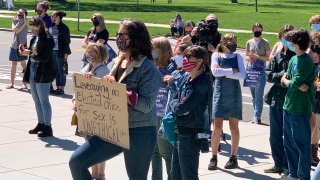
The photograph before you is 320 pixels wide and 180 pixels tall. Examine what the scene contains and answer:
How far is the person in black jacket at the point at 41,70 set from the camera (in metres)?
12.0

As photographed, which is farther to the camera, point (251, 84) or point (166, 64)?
point (251, 84)

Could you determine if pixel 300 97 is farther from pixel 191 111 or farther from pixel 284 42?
pixel 191 111

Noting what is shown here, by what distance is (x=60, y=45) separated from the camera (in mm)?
16781

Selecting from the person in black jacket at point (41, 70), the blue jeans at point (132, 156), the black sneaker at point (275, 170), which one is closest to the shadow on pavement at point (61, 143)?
the person in black jacket at point (41, 70)

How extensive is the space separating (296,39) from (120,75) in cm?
268

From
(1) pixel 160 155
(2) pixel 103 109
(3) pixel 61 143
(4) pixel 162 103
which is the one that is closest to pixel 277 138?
(4) pixel 162 103

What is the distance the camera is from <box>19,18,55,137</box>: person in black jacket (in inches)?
473

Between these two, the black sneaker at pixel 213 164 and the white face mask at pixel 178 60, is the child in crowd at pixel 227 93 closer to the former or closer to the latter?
the black sneaker at pixel 213 164

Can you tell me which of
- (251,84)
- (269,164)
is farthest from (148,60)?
(251,84)

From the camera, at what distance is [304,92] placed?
348 inches

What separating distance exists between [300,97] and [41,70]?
15.0ft

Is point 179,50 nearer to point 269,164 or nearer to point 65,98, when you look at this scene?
point 269,164

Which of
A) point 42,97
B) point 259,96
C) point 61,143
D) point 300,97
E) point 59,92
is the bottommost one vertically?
point 59,92

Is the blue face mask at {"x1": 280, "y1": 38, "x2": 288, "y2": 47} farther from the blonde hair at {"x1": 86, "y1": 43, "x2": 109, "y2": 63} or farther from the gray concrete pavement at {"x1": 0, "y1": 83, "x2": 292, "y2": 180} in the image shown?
the blonde hair at {"x1": 86, "y1": 43, "x2": 109, "y2": 63}
